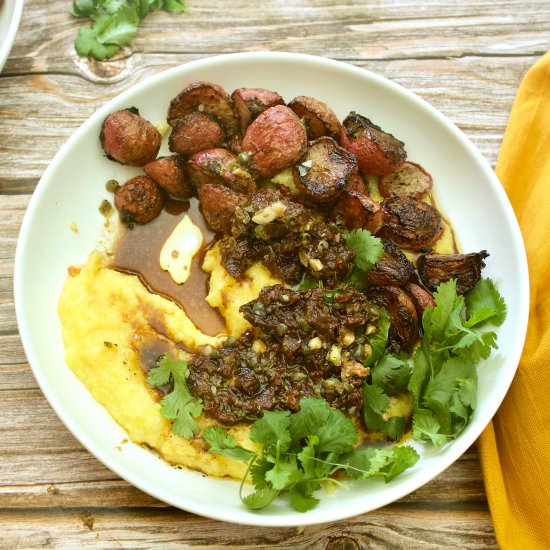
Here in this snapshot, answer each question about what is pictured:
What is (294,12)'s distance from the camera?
3680mm

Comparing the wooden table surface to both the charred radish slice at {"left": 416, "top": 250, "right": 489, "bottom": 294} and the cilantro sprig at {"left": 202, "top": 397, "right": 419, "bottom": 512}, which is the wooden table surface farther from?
the charred radish slice at {"left": 416, "top": 250, "right": 489, "bottom": 294}

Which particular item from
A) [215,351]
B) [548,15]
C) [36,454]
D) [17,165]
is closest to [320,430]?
[215,351]

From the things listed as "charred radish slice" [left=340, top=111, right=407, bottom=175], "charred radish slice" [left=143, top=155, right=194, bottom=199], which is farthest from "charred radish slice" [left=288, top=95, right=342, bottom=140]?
"charred radish slice" [left=143, top=155, right=194, bottom=199]

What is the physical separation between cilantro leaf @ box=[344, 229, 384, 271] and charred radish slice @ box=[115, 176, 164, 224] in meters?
A: 1.06

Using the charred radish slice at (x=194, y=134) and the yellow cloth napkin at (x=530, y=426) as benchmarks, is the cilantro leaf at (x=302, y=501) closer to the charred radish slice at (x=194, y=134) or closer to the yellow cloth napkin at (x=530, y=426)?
the yellow cloth napkin at (x=530, y=426)

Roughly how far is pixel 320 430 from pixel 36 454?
1543 millimetres

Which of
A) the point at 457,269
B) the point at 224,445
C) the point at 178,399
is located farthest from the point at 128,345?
the point at 457,269

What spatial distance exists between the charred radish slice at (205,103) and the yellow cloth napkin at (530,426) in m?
1.61

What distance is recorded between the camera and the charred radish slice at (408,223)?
10.2 ft

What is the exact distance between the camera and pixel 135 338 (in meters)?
3.04

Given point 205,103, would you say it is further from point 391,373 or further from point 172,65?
point 391,373

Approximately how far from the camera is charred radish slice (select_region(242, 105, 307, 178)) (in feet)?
9.77

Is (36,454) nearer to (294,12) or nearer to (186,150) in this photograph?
(186,150)

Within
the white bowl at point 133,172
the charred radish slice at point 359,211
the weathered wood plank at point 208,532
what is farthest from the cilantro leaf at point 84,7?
the weathered wood plank at point 208,532
